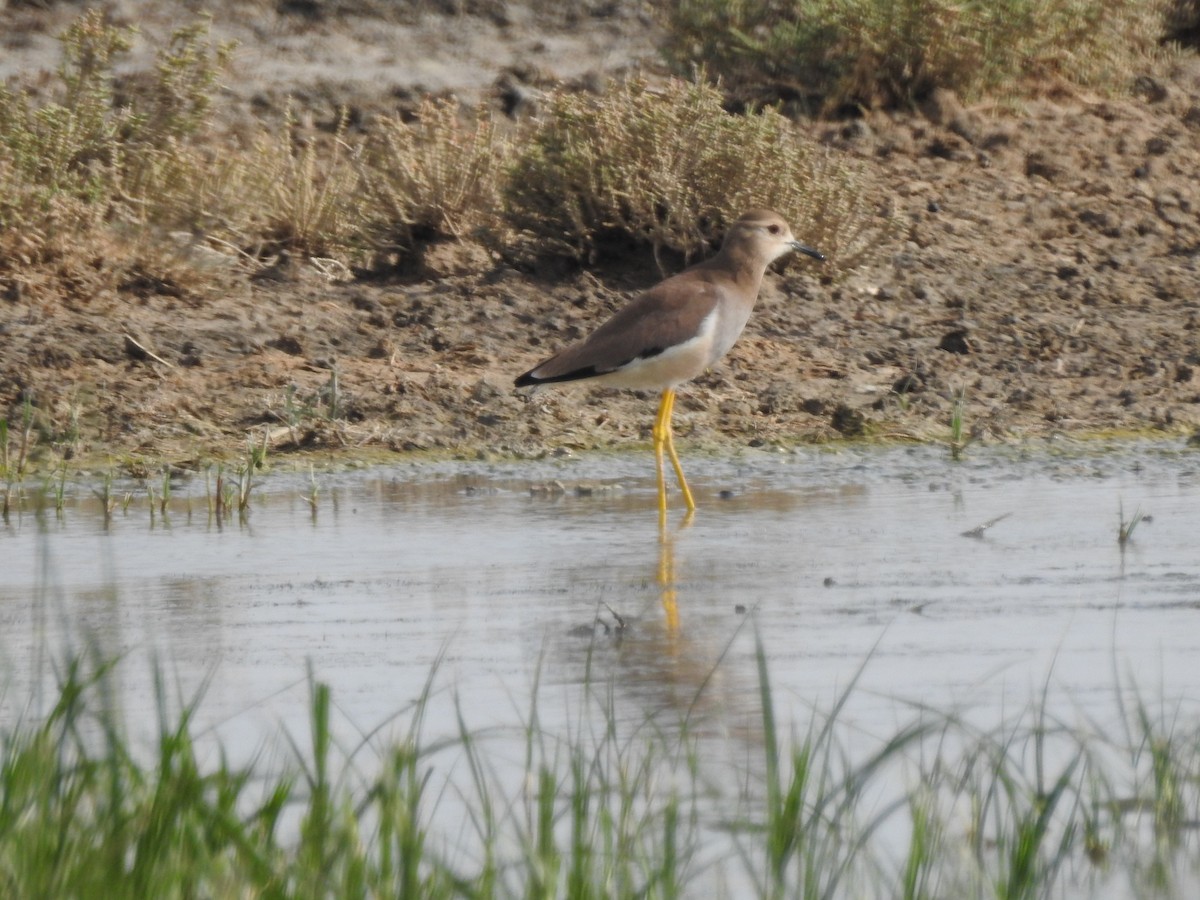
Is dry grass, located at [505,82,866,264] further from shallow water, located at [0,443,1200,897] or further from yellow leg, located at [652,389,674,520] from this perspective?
shallow water, located at [0,443,1200,897]

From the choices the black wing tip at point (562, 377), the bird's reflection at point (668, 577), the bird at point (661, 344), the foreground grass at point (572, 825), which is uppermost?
the bird at point (661, 344)

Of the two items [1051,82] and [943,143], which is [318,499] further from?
[1051,82]

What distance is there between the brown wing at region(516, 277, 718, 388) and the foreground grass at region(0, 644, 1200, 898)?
4.07m

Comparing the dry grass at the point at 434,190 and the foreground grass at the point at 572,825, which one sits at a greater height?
the dry grass at the point at 434,190

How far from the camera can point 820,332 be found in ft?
33.5

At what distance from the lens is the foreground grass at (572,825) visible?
124 inches

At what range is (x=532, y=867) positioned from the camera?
10.5 feet

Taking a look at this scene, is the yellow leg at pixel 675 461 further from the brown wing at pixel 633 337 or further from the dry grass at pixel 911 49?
the dry grass at pixel 911 49

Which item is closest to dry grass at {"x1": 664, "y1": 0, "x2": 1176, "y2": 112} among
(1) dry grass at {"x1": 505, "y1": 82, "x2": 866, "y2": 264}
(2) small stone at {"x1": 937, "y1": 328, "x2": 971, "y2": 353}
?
(1) dry grass at {"x1": 505, "y1": 82, "x2": 866, "y2": 264}

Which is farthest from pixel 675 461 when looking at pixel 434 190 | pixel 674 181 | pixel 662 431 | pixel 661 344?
pixel 434 190

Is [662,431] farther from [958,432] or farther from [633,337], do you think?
[958,432]

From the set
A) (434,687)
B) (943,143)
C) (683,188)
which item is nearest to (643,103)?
(683,188)

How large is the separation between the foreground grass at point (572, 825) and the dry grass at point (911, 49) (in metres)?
8.86

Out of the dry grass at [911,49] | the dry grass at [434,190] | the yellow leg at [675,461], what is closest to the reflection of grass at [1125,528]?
the yellow leg at [675,461]
